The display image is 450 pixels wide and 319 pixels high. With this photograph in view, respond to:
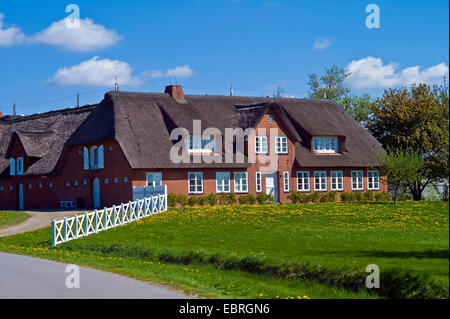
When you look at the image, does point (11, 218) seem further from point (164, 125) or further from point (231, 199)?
point (231, 199)

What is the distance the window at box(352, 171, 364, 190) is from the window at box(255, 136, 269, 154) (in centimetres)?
834

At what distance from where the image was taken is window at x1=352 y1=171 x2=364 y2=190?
171 ft

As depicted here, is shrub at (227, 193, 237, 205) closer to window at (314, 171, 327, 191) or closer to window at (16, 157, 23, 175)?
window at (314, 171, 327, 191)

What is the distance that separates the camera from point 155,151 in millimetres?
44375

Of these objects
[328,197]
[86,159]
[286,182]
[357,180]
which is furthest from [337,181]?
[86,159]

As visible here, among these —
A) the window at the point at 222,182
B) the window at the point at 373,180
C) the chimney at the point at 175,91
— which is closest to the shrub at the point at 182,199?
the window at the point at 222,182

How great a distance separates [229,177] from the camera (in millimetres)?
47219

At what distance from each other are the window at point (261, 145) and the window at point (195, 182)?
4.87 m

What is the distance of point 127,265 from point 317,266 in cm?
630

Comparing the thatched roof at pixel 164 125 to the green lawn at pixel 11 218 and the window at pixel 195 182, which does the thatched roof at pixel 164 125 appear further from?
the green lawn at pixel 11 218

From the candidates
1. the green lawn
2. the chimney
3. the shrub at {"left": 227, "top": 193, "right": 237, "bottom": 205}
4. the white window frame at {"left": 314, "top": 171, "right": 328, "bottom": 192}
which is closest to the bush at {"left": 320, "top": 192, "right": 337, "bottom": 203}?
the white window frame at {"left": 314, "top": 171, "right": 328, "bottom": 192}

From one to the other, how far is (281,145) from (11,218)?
65.0 ft

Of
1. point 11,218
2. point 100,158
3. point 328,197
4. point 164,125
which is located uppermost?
point 164,125
